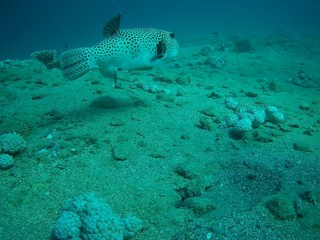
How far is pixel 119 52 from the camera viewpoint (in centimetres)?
571

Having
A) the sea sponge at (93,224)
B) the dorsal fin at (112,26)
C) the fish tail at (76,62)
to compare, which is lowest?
the sea sponge at (93,224)

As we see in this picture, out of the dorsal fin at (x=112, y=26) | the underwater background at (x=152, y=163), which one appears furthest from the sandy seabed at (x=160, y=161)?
the dorsal fin at (x=112, y=26)

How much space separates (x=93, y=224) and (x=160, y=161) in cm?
181

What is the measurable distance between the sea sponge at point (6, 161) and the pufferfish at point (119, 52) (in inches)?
77.0

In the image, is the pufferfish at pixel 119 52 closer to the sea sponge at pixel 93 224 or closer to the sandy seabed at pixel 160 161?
the sandy seabed at pixel 160 161

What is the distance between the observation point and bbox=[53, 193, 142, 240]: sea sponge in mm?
3049

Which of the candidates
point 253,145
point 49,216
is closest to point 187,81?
point 253,145

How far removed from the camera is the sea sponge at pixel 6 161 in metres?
4.17

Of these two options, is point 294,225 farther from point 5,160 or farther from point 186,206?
point 5,160

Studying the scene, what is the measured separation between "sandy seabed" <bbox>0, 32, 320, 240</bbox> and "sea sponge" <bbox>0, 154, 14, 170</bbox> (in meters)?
0.07

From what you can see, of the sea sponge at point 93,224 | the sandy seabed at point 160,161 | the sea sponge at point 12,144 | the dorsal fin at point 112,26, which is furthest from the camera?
the dorsal fin at point 112,26

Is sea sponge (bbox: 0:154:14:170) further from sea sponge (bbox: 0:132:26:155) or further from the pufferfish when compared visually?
the pufferfish

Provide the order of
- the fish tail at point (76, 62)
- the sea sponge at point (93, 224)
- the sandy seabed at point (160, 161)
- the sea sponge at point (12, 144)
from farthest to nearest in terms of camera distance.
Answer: the fish tail at point (76, 62), the sea sponge at point (12, 144), the sandy seabed at point (160, 161), the sea sponge at point (93, 224)

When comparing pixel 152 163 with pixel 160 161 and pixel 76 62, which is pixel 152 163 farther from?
pixel 76 62
